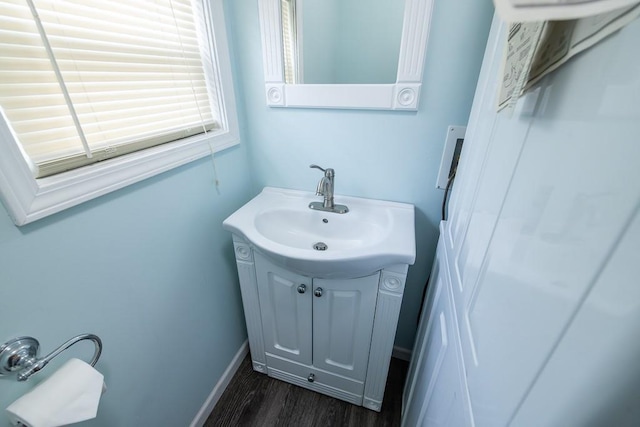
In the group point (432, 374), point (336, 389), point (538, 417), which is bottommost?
point (336, 389)

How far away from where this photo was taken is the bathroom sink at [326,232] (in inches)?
→ 31.6

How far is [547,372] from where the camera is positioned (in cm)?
24

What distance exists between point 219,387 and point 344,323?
724mm

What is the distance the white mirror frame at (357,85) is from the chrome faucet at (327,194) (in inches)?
10.2

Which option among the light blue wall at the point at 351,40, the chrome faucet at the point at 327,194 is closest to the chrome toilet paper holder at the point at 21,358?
the chrome faucet at the point at 327,194

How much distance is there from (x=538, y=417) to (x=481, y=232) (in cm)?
31

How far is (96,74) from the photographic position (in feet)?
2.11

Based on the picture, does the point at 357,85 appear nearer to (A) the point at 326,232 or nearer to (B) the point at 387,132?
(B) the point at 387,132

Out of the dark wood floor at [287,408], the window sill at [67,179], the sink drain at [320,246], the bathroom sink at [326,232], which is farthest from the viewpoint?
the dark wood floor at [287,408]

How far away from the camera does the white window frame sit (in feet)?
1.62

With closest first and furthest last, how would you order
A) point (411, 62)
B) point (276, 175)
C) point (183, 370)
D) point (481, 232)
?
1. point (481, 232)
2. point (411, 62)
3. point (183, 370)
4. point (276, 175)

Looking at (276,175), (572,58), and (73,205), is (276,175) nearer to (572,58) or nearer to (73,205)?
(73,205)

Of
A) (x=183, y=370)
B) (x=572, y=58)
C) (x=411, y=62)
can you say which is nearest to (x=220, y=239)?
(x=183, y=370)

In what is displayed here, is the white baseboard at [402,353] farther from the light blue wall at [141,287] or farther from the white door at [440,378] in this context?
the light blue wall at [141,287]
